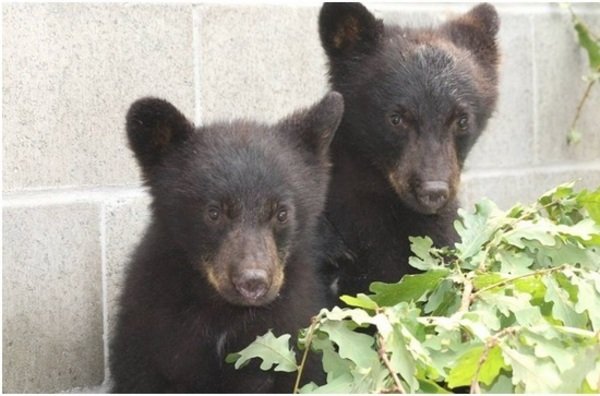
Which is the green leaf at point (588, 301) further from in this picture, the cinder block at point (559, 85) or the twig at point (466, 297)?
the cinder block at point (559, 85)

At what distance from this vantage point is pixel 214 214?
4570 millimetres

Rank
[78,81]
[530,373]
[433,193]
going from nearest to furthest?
1. [530,373]
2. [433,193]
3. [78,81]

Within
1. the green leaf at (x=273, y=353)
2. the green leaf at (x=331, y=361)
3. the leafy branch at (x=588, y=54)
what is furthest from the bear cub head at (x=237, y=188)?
the leafy branch at (x=588, y=54)

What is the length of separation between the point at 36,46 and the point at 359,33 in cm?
155

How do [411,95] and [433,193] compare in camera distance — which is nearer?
[433,193]

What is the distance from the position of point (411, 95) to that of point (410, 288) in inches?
47.5

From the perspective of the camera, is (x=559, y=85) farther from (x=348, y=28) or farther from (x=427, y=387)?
(x=427, y=387)

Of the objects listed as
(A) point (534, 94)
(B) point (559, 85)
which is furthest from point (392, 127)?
(B) point (559, 85)

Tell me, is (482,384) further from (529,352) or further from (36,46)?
(36,46)

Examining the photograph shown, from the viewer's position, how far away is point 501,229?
486cm

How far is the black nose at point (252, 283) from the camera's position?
431cm

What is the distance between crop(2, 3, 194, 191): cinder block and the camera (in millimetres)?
5254

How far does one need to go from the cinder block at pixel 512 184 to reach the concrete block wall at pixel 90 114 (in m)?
1.52

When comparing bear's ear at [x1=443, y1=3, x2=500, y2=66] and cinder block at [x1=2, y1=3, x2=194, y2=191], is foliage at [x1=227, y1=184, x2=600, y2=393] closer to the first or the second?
bear's ear at [x1=443, y1=3, x2=500, y2=66]
